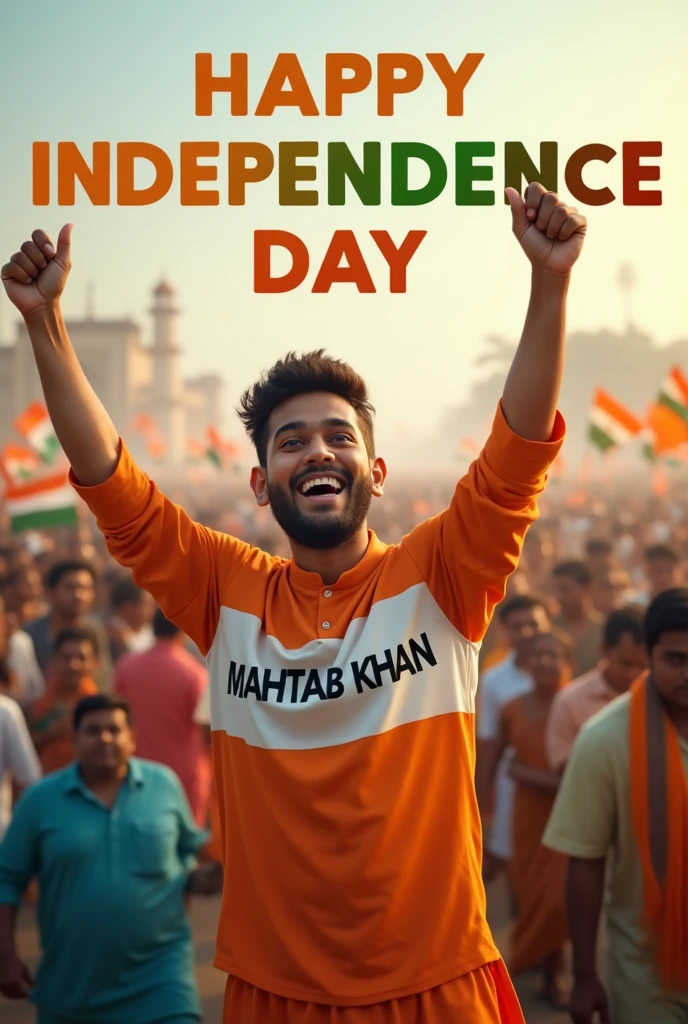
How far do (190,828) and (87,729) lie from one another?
0.48 m

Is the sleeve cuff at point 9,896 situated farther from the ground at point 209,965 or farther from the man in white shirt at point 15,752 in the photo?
the ground at point 209,965

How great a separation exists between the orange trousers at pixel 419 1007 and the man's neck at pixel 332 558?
2.63ft

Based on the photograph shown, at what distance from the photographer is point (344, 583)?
2693mm

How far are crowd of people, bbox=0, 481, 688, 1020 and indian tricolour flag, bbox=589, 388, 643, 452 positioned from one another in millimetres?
6545

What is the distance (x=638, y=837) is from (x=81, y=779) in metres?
1.83

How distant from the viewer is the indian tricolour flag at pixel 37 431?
15516 millimetres

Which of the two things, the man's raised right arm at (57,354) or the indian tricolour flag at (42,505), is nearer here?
the man's raised right arm at (57,354)

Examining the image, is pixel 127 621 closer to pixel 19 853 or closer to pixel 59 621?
pixel 59 621

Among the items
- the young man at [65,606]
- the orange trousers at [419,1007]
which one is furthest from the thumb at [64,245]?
the young man at [65,606]

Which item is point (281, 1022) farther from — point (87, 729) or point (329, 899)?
point (87, 729)

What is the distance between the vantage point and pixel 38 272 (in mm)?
2582

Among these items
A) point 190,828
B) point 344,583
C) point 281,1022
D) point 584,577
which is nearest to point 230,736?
point 344,583

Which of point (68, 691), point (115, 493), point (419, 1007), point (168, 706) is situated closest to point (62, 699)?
point (68, 691)

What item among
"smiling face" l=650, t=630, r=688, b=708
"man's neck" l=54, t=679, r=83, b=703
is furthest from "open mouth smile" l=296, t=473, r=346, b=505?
"man's neck" l=54, t=679, r=83, b=703
